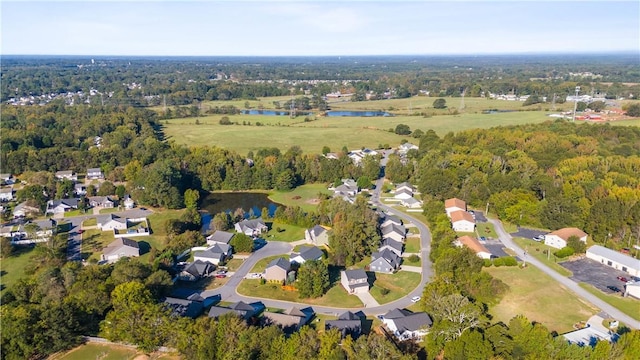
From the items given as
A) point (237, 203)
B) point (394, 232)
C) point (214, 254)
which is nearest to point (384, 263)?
point (394, 232)

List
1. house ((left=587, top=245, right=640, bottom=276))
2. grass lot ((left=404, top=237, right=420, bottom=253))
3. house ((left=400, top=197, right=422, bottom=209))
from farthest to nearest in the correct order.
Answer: house ((left=400, top=197, right=422, bottom=209))
grass lot ((left=404, top=237, right=420, bottom=253))
house ((left=587, top=245, right=640, bottom=276))

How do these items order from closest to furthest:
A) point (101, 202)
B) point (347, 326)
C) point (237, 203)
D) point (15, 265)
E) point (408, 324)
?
point (347, 326)
point (408, 324)
point (15, 265)
point (101, 202)
point (237, 203)

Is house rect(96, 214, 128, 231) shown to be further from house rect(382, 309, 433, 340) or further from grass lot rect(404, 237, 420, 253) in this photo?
house rect(382, 309, 433, 340)

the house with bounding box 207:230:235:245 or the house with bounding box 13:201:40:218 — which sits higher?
the house with bounding box 13:201:40:218

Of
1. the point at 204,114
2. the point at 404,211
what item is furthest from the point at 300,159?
the point at 204,114

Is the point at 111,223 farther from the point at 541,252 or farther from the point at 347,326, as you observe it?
the point at 541,252

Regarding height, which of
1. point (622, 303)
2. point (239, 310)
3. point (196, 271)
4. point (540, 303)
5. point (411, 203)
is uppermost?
point (239, 310)

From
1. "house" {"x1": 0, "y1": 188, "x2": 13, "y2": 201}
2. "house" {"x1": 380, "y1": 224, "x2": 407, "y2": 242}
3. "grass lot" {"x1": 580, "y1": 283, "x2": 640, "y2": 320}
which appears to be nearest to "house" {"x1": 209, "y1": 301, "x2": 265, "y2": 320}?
"house" {"x1": 380, "y1": 224, "x2": 407, "y2": 242}
